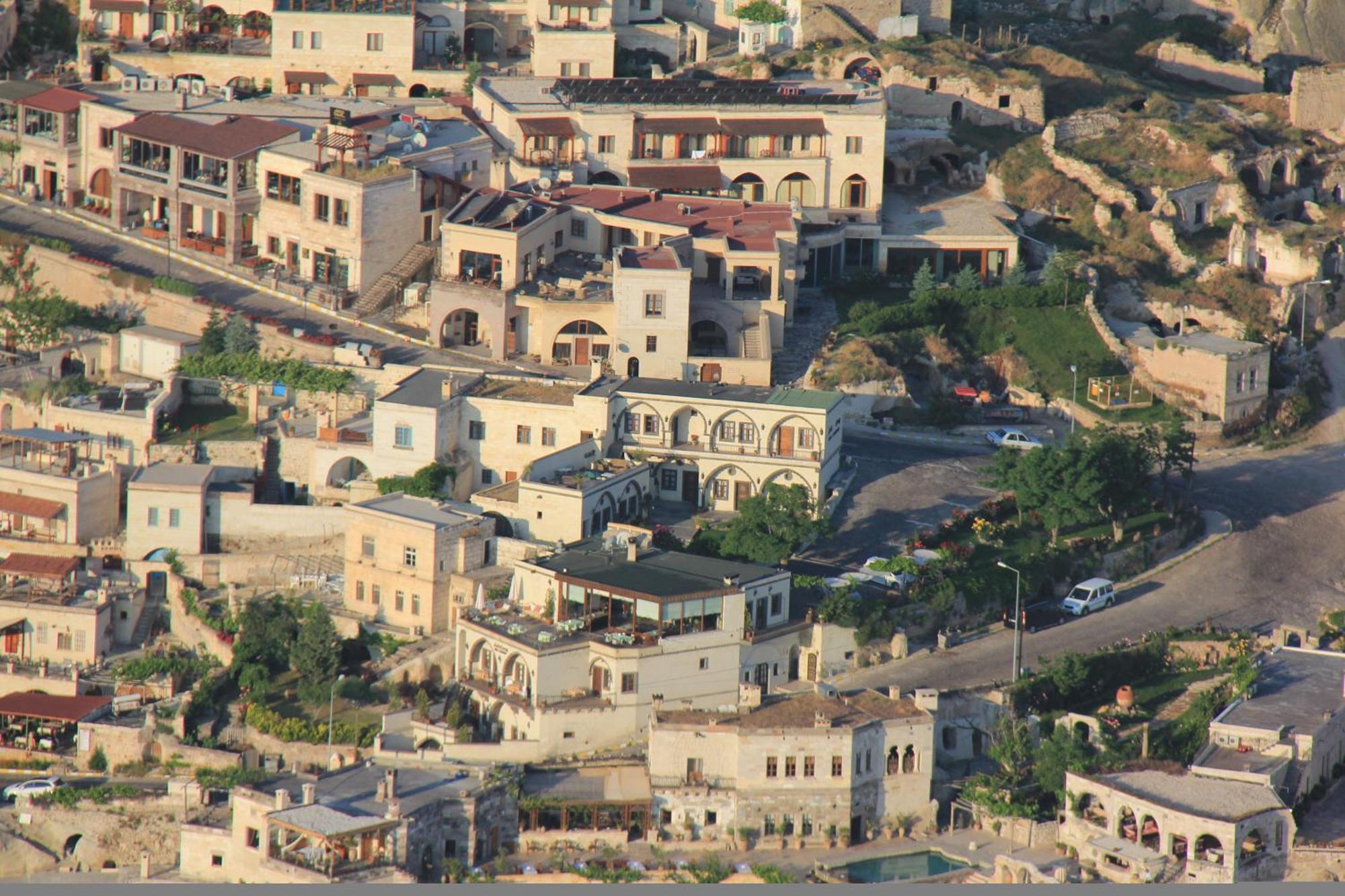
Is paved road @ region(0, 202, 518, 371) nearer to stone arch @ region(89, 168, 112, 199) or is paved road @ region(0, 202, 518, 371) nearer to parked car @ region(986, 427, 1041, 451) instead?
stone arch @ region(89, 168, 112, 199)

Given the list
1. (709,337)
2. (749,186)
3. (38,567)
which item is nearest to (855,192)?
(749,186)

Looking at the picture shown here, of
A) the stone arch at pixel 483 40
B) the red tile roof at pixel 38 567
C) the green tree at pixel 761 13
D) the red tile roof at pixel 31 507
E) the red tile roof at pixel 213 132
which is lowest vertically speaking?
the red tile roof at pixel 38 567

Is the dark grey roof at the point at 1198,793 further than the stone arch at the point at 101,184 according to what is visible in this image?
No

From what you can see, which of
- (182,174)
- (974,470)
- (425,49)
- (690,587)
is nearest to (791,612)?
(690,587)

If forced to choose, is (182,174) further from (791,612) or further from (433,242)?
(791,612)

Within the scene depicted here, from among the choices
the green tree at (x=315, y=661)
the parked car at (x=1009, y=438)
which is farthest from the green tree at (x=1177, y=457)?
the green tree at (x=315, y=661)

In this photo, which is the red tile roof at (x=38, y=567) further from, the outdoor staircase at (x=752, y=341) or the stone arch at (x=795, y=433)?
the outdoor staircase at (x=752, y=341)

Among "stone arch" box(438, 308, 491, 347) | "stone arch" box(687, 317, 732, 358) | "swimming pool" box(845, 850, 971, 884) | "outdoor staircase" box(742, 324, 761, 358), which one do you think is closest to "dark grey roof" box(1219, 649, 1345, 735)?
"swimming pool" box(845, 850, 971, 884)
